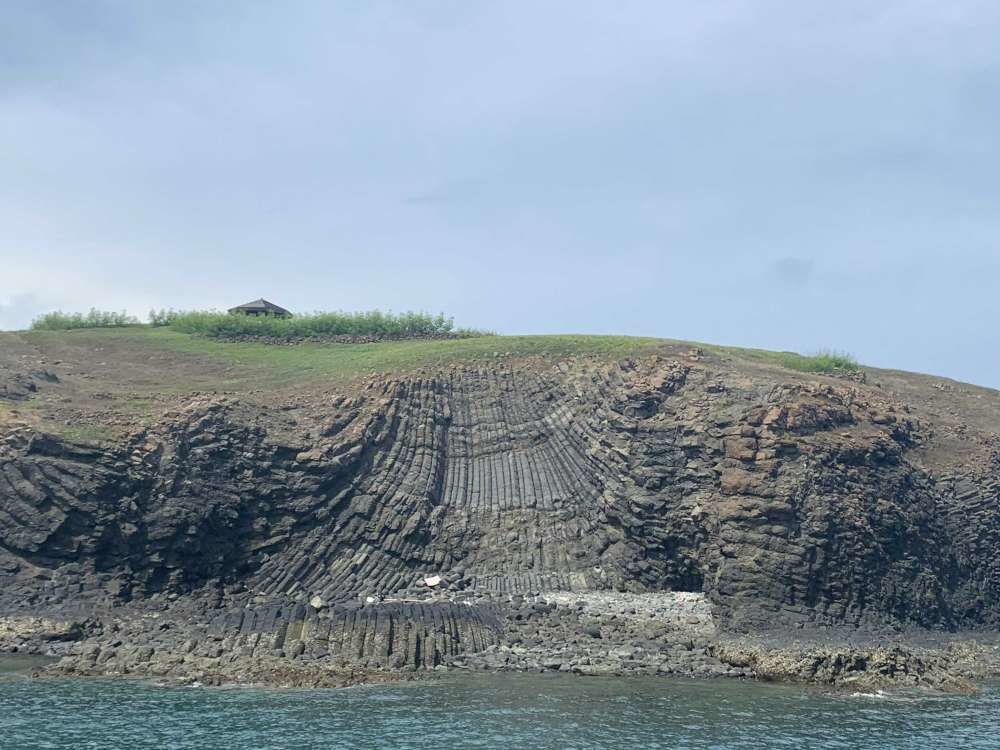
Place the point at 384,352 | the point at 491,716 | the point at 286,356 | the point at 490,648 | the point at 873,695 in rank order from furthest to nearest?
the point at 286,356
the point at 384,352
the point at 490,648
the point at 873,695
the point at 491,716

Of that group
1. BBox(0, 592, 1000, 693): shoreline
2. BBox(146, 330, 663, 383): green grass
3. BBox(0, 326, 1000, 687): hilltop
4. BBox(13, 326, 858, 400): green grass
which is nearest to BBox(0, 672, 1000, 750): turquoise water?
BBox(0, 592, 1000, 693): shoreline

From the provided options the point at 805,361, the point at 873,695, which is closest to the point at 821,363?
the point at 805,361

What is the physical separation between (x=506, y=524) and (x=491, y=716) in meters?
15.7

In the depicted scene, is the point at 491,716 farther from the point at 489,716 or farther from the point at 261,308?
the point at 261,308

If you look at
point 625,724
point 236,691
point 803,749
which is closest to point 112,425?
point 236,691

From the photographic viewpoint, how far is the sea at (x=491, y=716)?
76.9ft

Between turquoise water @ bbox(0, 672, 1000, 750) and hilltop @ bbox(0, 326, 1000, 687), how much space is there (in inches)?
80.2

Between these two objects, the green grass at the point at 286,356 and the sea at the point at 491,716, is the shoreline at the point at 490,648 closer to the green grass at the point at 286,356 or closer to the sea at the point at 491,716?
the sea at the point at 491,716

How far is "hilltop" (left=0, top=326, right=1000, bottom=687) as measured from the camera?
107 ft

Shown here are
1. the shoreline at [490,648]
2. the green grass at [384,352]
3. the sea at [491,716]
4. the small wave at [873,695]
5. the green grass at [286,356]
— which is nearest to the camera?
the sea at [491,716]

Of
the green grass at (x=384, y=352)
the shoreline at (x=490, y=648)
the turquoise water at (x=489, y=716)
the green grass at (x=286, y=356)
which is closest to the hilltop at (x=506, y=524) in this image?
the shoreline at (x=490, y=648)

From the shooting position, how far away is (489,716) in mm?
25469

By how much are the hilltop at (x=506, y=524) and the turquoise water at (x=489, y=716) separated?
6.69 ft

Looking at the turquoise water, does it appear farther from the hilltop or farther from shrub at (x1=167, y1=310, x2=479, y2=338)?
shrub at (x1=167, y1=310, x2=479, y2=338)
